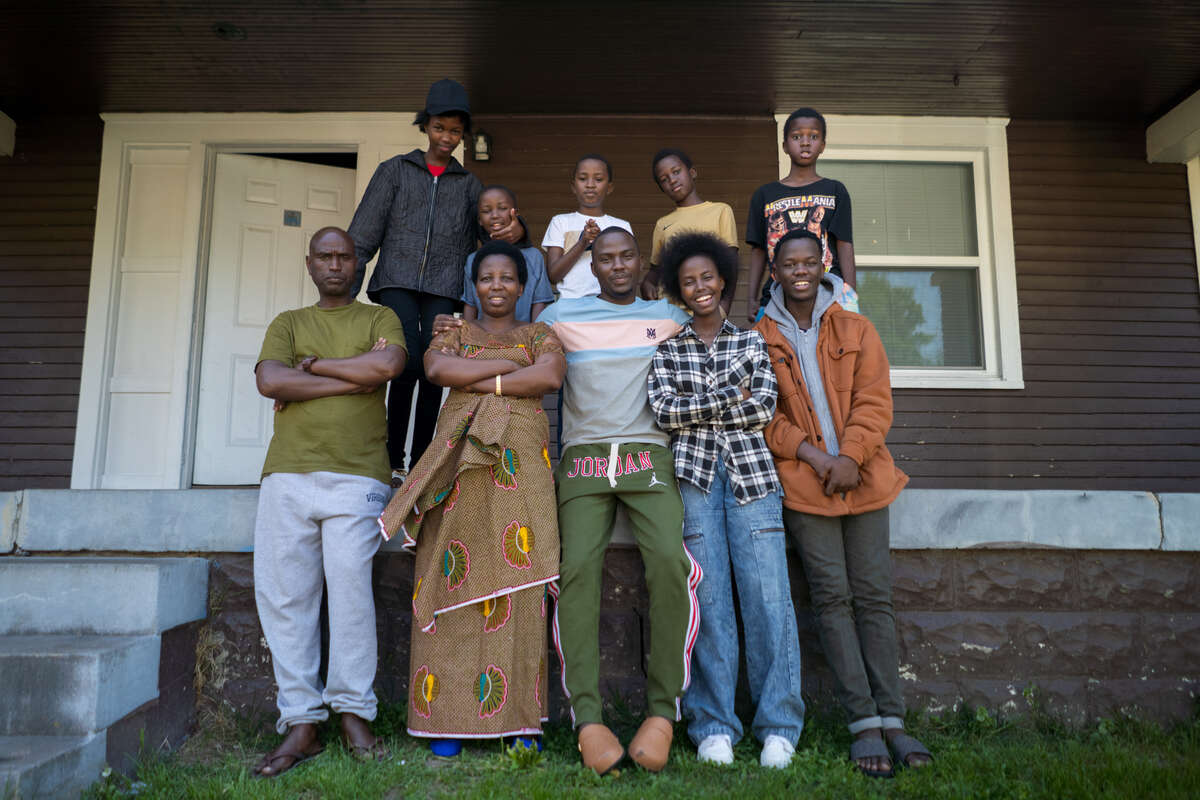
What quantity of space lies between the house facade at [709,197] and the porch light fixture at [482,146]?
0.28ft

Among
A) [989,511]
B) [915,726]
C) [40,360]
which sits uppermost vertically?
[40,360]

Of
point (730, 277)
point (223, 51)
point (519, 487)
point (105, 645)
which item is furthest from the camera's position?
point (223, 51)

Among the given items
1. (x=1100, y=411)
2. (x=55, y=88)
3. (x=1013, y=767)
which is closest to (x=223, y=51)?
(x=55, y=88)

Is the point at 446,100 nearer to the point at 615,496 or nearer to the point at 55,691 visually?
the point at 615,496

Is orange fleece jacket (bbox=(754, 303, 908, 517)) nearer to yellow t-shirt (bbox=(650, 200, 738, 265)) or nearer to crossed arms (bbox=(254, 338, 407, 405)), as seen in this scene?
yellow t-shirt (bbox=(650, 200, 738, 265))

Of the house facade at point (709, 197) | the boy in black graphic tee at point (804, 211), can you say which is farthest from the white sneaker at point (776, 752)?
the house facade at point (709, 197)

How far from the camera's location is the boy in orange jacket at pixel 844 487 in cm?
289

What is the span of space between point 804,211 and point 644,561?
6.06 ft

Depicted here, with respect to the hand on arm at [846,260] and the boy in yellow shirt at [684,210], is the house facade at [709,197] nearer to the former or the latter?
the boy in yellow shirt at [684,210]

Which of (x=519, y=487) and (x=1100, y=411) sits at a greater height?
(x=1100, y=411)

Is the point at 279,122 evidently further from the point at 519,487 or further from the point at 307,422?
the point at 519,487

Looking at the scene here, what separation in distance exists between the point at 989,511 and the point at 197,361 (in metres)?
4.99

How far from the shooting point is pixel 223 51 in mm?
5195

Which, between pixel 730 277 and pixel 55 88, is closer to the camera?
pixel 730 277
